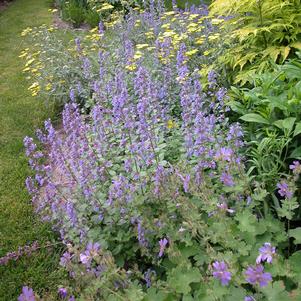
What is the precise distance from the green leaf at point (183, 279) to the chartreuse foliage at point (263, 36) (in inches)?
77.5

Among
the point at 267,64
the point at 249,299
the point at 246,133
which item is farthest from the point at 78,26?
the point at 249,299

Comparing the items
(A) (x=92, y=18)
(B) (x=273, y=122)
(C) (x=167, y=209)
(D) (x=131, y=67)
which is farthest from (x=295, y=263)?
(A) (x=92, y=18)

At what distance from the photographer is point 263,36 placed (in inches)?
147

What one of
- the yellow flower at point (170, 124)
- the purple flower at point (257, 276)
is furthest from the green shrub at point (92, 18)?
the purple flower at point (257, 276)

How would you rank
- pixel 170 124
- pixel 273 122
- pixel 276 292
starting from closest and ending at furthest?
pixel 276 292
pixel 273 122
pixel 170 124

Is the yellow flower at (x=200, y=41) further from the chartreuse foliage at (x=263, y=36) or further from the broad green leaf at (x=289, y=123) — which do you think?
the broad green leaf at (x=289, y=123)

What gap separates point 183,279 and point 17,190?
2.30m

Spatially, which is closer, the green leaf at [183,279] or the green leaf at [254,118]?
the green leaf at [183,279]

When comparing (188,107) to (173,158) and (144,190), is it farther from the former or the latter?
(144,190)

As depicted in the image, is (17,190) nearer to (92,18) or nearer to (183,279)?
(183,279)

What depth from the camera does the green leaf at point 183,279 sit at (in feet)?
6.09

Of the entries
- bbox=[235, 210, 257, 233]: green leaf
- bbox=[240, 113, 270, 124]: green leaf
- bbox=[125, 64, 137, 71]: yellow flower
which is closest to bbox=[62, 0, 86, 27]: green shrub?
bbox=[125, 64, 137, 71]: yellow flower

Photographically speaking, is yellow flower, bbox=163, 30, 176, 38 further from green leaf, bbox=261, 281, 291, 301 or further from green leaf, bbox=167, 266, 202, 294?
green leaf, bbox=261, 281, 291, 301

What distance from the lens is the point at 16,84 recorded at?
6.21 metres
